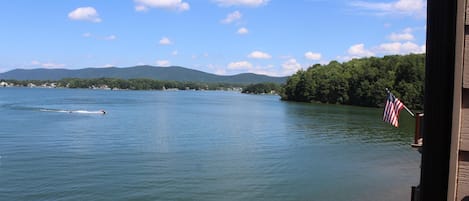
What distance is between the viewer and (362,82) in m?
109

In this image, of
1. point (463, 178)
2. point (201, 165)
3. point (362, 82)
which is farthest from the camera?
point (362, 82)

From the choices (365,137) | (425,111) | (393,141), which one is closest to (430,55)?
(425,111)

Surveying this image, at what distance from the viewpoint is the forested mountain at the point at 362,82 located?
97.3m

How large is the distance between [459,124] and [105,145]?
31.0m

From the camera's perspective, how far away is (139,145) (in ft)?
104

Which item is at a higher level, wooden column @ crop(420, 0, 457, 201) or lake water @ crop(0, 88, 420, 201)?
wooden column @ crop(420, 0, 457, 201)

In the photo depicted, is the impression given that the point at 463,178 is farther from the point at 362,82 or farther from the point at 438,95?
the point at 362,82

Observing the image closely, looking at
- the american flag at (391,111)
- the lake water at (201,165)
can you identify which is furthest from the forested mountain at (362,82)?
the american flag at (391,111)

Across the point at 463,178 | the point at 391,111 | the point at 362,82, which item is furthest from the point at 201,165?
the point at 362,82

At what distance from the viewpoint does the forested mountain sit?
3831 inches

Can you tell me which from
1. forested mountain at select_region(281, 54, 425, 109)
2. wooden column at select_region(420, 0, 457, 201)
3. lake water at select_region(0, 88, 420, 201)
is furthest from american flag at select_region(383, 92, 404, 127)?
forested mountain at select_region(281, 54, 425, 109)

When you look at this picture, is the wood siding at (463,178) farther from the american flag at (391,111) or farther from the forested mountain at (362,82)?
the forested mountain at (362,82)

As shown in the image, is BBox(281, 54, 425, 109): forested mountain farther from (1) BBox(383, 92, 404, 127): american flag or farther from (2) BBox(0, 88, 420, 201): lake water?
(1) BBox(383, 92, 404, 127): american flag

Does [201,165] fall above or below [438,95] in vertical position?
below
